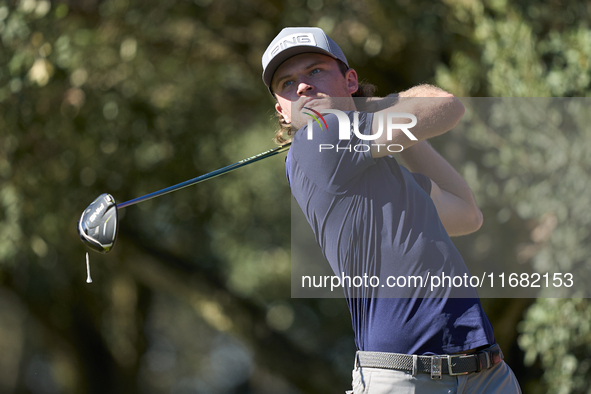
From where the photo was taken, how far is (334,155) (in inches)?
74.0

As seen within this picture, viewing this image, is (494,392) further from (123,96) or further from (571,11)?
(123,96)

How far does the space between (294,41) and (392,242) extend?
0.71 metres

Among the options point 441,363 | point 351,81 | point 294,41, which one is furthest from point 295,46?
point 441,363

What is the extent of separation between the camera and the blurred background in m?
4.18

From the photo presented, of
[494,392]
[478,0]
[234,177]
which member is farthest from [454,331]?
[234,177]

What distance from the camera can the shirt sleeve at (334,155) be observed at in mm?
1873

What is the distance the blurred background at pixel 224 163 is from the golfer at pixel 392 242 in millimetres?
2262

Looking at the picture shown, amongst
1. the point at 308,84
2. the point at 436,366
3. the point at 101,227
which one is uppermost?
the point at 308,84

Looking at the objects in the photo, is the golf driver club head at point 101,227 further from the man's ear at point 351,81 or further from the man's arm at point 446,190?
the man's arm at point 446,190

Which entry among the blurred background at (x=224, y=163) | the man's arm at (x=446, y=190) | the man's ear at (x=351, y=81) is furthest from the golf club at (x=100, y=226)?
the blurred background at (x=224, y=163)

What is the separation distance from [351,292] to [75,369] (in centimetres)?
712

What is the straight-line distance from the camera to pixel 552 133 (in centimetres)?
391

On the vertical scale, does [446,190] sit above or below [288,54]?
below

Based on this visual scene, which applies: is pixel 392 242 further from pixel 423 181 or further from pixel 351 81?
pixel 351 81
